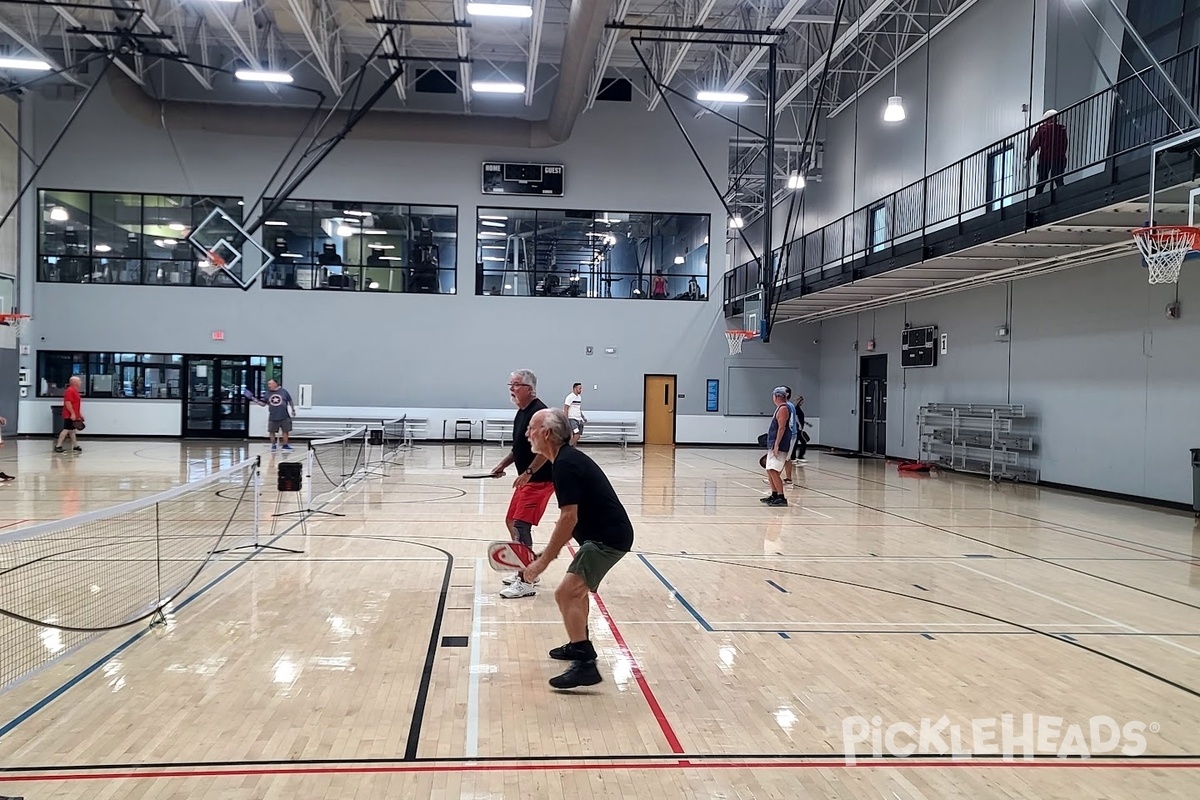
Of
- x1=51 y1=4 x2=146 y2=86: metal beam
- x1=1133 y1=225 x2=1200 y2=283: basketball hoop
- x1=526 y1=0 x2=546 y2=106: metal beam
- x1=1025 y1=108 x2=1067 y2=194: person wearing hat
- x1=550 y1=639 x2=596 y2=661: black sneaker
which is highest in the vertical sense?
x1=51 y1=4 x2=146 y2=86: metal beam

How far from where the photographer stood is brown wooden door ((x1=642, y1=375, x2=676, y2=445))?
27.2 m

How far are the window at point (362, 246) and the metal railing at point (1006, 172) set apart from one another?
994 cm

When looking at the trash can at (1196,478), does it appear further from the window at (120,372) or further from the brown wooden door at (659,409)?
the window at (120,372)

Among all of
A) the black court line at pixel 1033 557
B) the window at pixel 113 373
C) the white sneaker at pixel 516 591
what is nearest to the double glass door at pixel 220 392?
the window at pixel 113 373

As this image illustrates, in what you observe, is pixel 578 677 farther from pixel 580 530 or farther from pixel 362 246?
pixel 362 246

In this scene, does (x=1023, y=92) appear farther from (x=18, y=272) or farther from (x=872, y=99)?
(x=18, y=272)

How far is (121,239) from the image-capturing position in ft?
83.3

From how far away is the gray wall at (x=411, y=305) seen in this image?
25.2m

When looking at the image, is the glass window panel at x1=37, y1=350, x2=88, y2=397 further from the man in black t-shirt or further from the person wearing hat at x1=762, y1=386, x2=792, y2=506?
the man in black t-shirt

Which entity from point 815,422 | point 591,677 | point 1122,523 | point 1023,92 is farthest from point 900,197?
point 591,677

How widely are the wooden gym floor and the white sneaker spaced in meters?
0.17

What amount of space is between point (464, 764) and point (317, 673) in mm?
1616

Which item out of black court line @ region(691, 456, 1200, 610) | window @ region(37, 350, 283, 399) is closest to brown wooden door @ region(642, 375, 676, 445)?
window @ region(37, 350, 283, 399)

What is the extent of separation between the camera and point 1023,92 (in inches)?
668
